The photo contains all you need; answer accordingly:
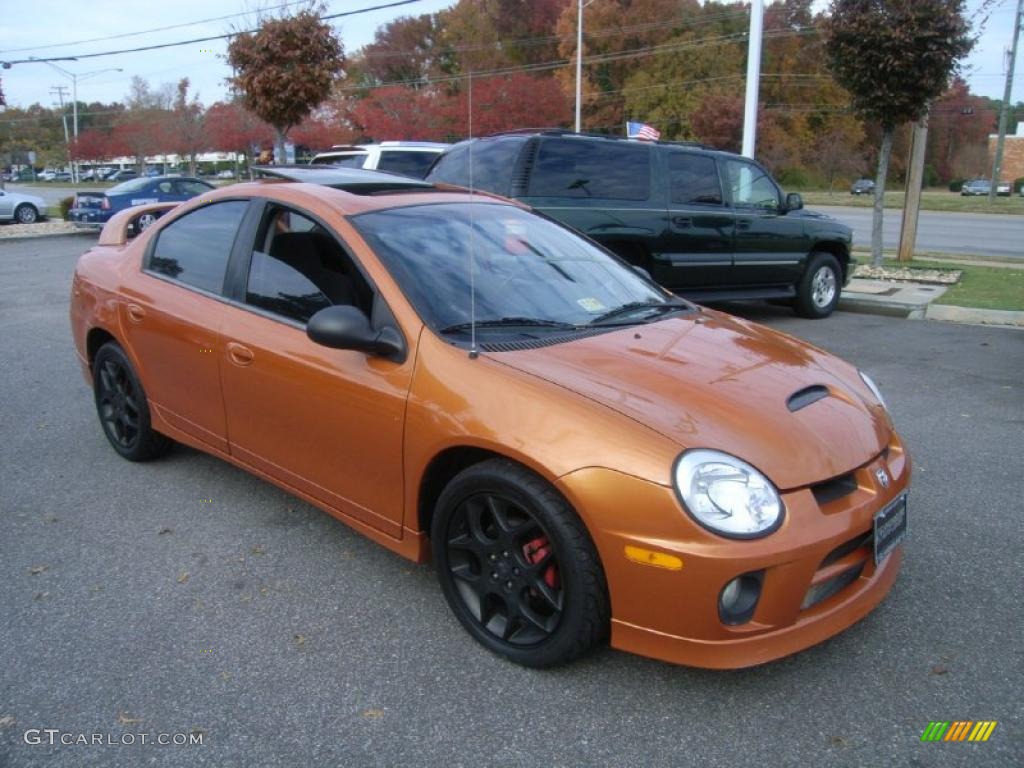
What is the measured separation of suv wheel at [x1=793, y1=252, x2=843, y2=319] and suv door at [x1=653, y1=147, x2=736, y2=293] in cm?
125

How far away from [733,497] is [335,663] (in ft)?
4.78

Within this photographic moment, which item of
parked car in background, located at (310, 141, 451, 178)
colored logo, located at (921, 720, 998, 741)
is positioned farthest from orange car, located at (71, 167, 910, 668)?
parked car in background, located at (310, 141, 451, 178)

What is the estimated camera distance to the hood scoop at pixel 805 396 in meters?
2.85

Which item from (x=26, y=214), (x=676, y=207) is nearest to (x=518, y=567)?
(x=676, y=207)

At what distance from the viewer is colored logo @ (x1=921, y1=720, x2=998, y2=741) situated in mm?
2430

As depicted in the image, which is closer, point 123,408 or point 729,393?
point 729,393

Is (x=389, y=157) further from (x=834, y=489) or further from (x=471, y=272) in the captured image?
(x=834, y=489)

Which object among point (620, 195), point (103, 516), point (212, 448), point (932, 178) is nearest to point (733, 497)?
point (212, 448)

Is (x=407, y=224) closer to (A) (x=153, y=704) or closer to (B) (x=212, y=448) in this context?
(B) (x=212, y=448)

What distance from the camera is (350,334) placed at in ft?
9.72

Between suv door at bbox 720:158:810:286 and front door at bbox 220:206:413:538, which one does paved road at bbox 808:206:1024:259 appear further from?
front door at bbox 220:206:413:538

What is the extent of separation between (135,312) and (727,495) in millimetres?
3295

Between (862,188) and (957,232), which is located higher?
(862,188)

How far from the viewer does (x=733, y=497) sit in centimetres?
242
